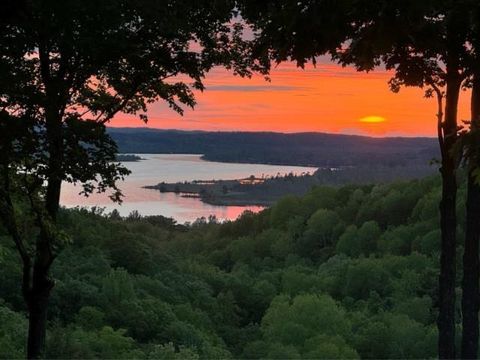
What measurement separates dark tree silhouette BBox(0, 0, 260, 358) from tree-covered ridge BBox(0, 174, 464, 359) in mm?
5254

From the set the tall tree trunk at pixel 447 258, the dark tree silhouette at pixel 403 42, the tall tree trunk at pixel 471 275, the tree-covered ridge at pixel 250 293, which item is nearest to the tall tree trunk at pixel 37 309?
the tree-covered ridge at pixel 250 293

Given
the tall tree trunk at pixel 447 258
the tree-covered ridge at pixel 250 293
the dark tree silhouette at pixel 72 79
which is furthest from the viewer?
the tree-covered ridge at pixel 250 293

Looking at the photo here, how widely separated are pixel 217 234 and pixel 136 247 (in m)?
67.6

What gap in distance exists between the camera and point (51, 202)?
35.6 feet

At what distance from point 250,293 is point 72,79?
50767 mm

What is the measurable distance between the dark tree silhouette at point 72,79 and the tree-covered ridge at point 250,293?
17.2 ft

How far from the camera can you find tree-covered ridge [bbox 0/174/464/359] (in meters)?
29.9

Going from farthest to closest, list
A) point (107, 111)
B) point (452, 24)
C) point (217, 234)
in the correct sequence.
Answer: point (217, 234)
point (107, 111)
point (452, 24)

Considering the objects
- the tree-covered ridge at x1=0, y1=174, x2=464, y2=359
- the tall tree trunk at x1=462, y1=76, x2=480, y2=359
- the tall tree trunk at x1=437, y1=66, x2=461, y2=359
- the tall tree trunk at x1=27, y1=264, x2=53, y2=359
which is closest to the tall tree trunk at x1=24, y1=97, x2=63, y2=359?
the tall tree trunk at x1=27, y1=264, x2=53, y2=359

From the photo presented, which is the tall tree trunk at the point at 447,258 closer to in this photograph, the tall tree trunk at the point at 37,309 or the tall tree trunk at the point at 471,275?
the tall tree trunk at the point at 471,275

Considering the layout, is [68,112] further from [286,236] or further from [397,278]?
[286,236]

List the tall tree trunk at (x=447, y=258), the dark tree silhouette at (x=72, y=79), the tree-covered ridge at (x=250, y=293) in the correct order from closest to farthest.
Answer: the dark tree silhouette at (x=72, y=79)
the tall tree trunk at (x=447, y=258)
the tree-covered ridge at (x=250, y=293)

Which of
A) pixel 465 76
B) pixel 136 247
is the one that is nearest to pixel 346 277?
pixel 136 247

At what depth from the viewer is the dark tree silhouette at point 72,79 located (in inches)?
355
